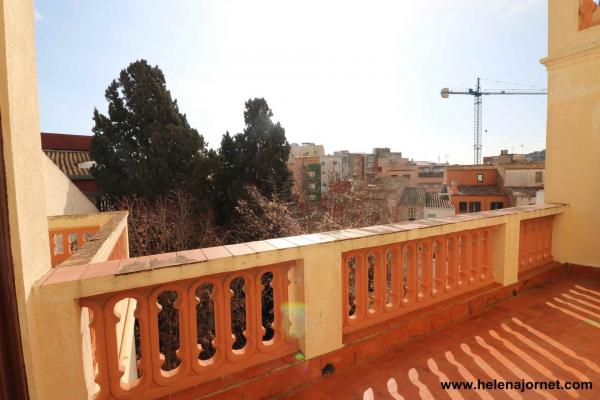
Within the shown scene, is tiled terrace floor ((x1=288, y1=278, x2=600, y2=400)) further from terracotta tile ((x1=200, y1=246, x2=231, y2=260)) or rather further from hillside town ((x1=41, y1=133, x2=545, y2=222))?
hillside town ((x1=41, y1=133, x2=545, y2=222))

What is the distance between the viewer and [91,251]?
Result: 2168 millimetres

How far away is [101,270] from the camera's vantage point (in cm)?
152

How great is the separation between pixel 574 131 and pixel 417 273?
11.2ft

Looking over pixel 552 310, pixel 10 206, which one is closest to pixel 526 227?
pixel 552 310

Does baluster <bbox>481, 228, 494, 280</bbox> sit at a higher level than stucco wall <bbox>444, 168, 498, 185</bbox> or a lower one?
lower

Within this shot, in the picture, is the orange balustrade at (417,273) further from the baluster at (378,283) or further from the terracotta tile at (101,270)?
the terracotta tile at (101,270)

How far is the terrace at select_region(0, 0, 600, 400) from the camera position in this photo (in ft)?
4.25

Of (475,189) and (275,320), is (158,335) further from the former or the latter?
(475,189)

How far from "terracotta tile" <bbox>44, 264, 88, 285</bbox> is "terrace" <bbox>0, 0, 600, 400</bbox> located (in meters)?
0.01

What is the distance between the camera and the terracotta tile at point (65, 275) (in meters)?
1.38

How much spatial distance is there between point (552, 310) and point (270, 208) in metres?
12.7

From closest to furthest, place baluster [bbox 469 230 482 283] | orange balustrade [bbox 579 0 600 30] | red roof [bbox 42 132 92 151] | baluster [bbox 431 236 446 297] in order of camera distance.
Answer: baluster [bbox 431 236 446 297] → baluster [bbox 469 230 482 283] → orange balustrade [bbox 579 0 600 30] → red roof [bbox 42 132 92 151]

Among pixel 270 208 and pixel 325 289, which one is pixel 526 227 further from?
pixel 270 208

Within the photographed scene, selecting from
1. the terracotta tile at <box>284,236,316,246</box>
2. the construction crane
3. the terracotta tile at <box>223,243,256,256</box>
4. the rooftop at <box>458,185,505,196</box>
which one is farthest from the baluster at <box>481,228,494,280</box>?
the construction crane
